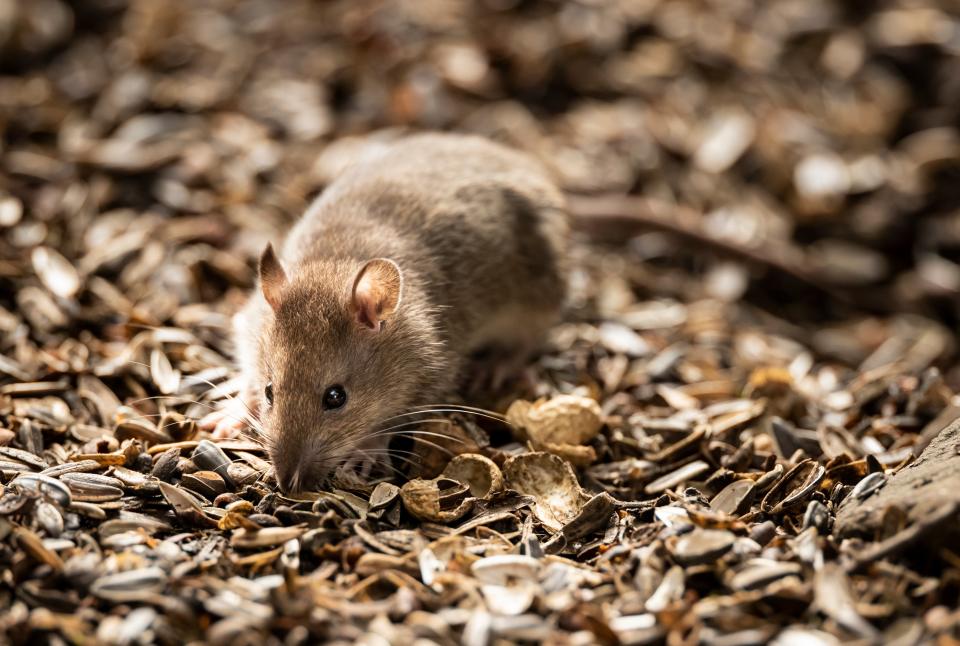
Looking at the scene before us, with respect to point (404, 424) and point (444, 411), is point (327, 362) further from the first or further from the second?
point (444, 411)

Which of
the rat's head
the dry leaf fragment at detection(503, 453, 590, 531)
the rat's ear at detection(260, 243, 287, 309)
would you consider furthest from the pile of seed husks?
Answer: the rat's ear at detection(260, 243, 287, 309)

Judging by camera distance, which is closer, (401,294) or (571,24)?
(401,294)

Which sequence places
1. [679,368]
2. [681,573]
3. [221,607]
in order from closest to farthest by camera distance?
[221,607] < [681,573] < [679,368]

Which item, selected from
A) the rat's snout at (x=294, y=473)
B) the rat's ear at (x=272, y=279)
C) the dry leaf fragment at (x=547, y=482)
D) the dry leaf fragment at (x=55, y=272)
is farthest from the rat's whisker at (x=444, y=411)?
the dry leaf fragment at (x=55, y=272)

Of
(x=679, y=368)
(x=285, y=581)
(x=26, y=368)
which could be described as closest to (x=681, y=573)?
(x=285, y=581)

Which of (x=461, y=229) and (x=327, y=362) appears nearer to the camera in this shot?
(x=327, y=362)

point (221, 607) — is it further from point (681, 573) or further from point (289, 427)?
point (681, 573)

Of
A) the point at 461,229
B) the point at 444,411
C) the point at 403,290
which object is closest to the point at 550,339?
the point at 461,229

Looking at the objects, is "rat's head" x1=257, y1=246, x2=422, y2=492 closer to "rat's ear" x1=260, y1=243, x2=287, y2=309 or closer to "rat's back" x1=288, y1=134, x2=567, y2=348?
"rat's ear" x1=260, y1=243, x2=287, y2=309
